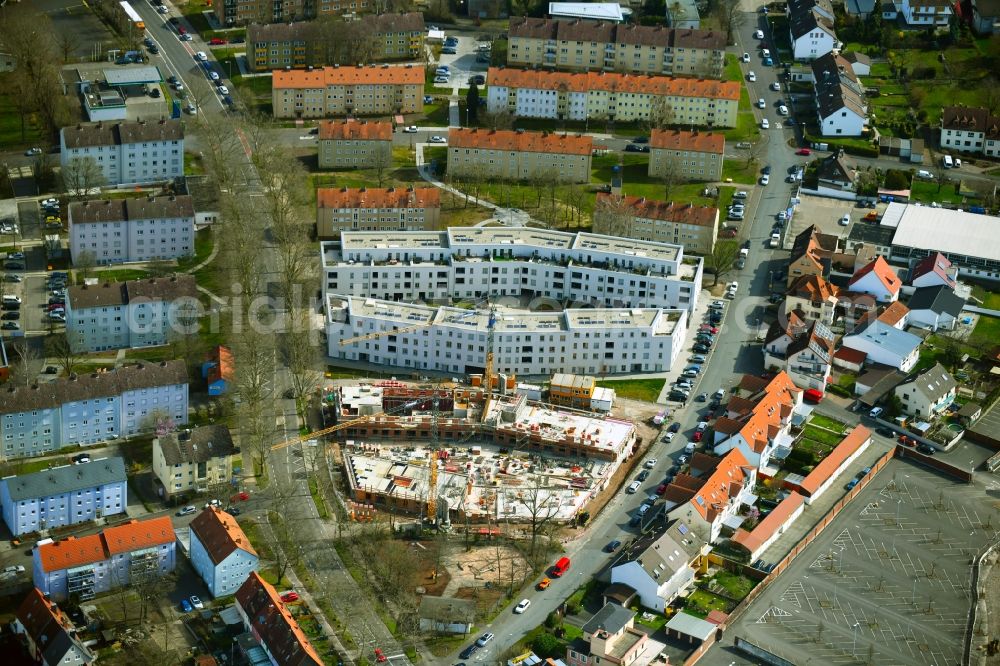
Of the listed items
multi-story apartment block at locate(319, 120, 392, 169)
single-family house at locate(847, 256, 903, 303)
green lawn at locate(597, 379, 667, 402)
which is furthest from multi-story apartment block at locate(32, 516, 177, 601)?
single-family house at locate(847, 256, 903, 303)

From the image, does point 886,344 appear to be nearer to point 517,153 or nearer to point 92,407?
point 517,153

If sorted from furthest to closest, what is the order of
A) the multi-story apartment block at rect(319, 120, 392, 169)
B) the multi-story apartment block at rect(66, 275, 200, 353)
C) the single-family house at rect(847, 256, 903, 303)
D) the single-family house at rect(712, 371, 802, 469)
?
the multi-story apartment block at rect(319, 120, 392, 169)
the single-family house at rect(847, 256, 903, 303)
the multi-story apartment block at rect(66, 275, 200, 353)
the single-family house at rect(712, 371, 802, 469)

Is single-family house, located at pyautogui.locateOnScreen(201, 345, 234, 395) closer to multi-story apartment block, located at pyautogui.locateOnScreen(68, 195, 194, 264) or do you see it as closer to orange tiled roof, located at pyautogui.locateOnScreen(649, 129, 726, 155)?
multi-story apartment block, located at pyautogui.locateOnScreen(68, 195, 194, 264)

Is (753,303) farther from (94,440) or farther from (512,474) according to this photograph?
(94,440)

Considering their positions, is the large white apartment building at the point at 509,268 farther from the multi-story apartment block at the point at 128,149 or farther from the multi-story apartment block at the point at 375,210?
the multi-story apartment block at the point at 128,149

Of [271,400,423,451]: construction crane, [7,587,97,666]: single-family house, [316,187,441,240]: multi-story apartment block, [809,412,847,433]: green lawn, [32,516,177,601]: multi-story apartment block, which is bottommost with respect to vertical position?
[7,587,97,666]: single-family house

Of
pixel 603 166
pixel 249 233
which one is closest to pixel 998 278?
pixel 603 166
